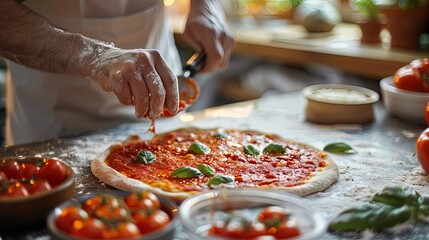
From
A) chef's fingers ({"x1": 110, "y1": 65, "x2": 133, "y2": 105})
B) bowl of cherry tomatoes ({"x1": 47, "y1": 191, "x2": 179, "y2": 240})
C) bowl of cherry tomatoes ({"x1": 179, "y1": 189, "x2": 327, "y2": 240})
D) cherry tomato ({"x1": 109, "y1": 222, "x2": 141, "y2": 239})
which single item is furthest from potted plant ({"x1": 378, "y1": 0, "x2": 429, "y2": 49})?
cherry tomato ({"x1": 109, "y1": 222, "x2": 141, "y2": 239})

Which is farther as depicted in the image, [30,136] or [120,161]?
[30,136]

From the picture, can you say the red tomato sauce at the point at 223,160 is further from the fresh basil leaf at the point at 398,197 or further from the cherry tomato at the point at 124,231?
the cherry tomato at the point at 124,231

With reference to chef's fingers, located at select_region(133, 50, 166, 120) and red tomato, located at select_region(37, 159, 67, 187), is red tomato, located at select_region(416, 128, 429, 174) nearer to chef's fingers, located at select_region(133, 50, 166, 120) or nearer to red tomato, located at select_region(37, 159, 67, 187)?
chef's fingers, located at select_region(133, 50, 166, 120)

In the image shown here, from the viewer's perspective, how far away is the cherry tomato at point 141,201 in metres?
1.09

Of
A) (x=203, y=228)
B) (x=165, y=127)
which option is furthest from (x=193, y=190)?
(x=165, y=127)

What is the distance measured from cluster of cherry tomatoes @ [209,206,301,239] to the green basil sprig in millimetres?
221

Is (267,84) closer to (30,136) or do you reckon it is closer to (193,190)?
Answer: (30,136)

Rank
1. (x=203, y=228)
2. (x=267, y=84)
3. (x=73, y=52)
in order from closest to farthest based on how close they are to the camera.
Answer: (x=203, y=228) → (x=73, y=52) → (x=267, y=84)

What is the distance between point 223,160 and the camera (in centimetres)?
163

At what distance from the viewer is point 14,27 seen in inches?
64.9

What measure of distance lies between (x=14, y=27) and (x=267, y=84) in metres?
2.05

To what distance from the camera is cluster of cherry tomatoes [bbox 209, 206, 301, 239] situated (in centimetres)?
100

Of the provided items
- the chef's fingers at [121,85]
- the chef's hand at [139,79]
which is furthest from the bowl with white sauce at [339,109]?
the chef's fingers at [121,85]

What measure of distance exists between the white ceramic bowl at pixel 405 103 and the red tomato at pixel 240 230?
1.19 metres
